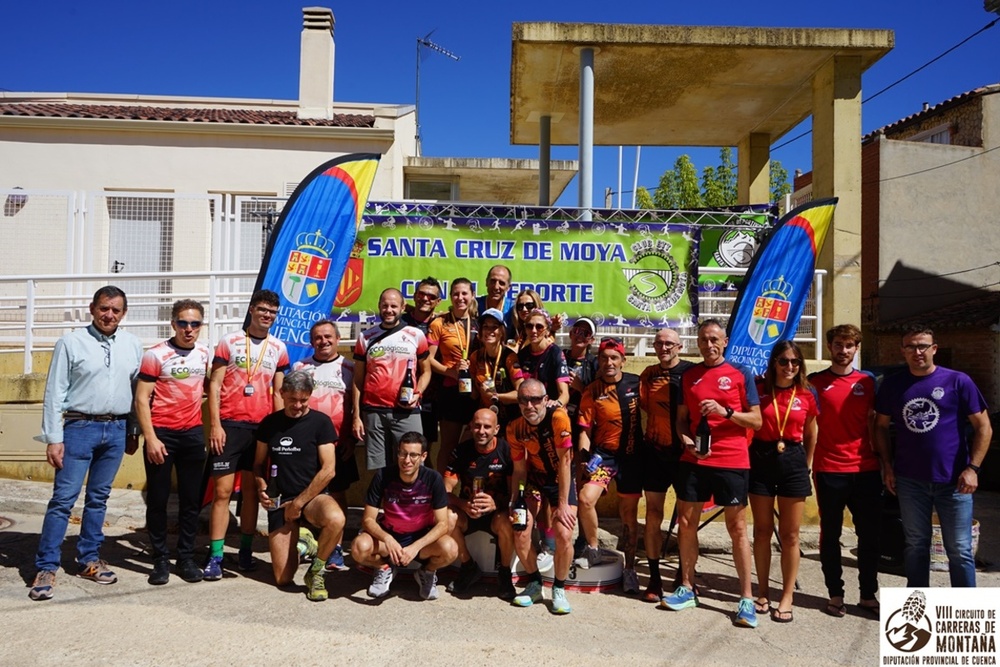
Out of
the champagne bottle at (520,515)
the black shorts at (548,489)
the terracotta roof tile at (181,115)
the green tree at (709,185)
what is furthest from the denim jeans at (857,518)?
the green tree at (709,185)

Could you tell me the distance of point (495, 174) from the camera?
1783 cm

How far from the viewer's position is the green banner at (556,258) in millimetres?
7648

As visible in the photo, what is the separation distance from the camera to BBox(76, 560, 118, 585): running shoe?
5.21m

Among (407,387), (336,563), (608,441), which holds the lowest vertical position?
(336,563)

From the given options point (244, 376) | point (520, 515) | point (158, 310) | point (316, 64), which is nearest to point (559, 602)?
point (520, 515)

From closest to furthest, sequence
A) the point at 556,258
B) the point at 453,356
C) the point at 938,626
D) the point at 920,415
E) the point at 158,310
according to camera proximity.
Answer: the point at 938,626
the point at 920,415
the point at 453,356
the point at 556,258
the point at 158,310

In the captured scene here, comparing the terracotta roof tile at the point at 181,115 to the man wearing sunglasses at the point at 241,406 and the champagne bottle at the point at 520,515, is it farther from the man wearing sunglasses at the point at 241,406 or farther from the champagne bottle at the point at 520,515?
the champagne bottle at the point at 520,515

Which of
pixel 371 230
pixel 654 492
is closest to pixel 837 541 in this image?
pixel 654 492

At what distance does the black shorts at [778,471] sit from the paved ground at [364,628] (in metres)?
0.86

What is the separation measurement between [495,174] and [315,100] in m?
4.64

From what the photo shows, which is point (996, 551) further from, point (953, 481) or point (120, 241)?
point (120, 241)

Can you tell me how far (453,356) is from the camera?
5949 millimetres

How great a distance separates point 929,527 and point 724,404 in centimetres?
160

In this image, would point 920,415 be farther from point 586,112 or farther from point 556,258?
point 586,112
